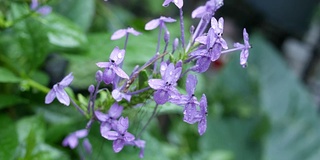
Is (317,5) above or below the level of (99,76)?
above

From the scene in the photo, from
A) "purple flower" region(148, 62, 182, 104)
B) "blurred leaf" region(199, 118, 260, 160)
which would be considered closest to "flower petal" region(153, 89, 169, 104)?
"purple flower" region(148, 62, 182, 104)

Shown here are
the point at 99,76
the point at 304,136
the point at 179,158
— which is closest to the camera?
the point at 99,76

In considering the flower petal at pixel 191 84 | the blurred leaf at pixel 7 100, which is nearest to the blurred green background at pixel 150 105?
the blurred leaf at pixel 7 100

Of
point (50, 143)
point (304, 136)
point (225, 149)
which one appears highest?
point (304, 136)

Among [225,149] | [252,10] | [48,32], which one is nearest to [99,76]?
[48,32]

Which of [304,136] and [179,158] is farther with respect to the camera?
[304,136]

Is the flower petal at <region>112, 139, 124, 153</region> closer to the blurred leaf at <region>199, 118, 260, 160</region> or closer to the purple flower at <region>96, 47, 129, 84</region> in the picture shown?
the purple flower at <region>96, 47, 129, 84</region>

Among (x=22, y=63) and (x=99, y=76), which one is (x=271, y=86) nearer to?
A: (x=22, y=63)
